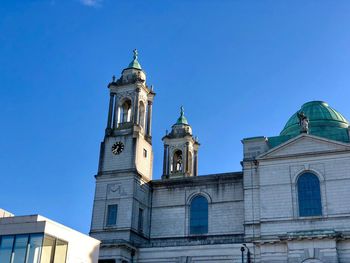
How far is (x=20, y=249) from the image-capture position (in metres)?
32.7

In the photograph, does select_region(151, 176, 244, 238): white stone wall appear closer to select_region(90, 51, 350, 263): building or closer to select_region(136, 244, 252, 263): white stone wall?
select_region(90, 51, 350, 263): building

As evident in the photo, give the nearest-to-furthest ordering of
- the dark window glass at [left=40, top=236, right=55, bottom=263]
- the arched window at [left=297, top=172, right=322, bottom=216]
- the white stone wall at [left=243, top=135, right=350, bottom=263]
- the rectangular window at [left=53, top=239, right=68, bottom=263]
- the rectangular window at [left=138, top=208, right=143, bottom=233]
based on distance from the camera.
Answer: the dark window glass at [left=40, top=236, right=55, bottom=263], the rectangular window at [left=53, top=239, right=68, bottom=263], the white stone wall at [left=243, top=135, right=350, bottom=263], the arched window at [left=297, top=172, right=322, bottom=216], the rectangular window at [left=138, top=208, right=143, bottom=233]

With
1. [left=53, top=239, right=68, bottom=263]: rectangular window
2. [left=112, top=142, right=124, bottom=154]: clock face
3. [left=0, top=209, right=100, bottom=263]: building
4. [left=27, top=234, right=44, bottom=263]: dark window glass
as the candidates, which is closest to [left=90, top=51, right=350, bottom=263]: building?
[left=112, top=142, right=124, bottom=154]: clock face

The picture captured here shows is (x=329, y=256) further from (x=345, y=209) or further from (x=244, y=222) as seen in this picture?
(x=244, y=222)

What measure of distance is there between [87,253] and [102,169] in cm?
1378

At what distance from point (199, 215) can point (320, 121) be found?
48.1 ft

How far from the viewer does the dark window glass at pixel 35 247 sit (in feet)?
106

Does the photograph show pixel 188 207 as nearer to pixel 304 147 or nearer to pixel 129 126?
pixel 129 126

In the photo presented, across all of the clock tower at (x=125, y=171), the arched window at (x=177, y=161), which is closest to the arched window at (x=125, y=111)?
the clock tower at (x=125, y=171)

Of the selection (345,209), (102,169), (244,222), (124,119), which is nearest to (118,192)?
(102,169)

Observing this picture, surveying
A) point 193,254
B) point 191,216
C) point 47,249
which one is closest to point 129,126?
point 191,216

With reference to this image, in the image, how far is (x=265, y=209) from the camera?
145ft

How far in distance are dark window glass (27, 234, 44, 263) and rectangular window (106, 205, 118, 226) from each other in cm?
1558

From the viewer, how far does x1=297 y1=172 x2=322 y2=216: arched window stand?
1702 inches
